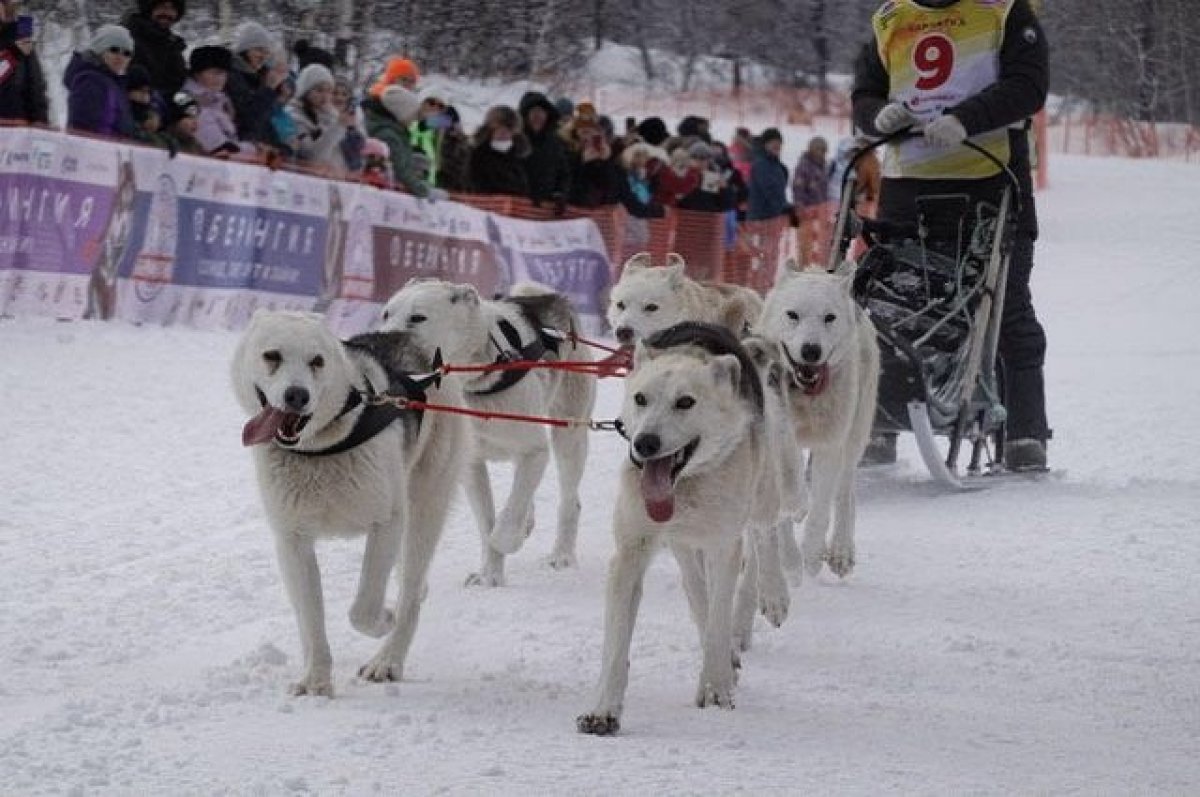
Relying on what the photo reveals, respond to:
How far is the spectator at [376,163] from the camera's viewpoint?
1118cm

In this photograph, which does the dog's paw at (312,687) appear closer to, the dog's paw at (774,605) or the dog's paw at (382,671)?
the dog's paw at (382,671)

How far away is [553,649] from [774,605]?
54 cm

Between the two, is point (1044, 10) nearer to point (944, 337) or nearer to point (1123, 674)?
point (944, 337)

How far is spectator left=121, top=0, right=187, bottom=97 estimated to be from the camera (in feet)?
32.0

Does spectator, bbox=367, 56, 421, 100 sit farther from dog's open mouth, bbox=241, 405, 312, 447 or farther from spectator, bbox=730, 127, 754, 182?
dog's open mouth, bbox=241, 405, 312, 447

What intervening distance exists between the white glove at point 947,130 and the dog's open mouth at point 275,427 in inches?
121

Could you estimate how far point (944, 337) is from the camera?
6.71 m

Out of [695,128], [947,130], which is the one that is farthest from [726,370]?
[695,128]

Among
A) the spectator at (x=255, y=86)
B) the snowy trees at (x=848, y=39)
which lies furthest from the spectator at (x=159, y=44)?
the snowy trees at (x=848, y=39)

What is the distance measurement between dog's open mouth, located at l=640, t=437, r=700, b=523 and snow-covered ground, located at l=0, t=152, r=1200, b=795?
40cm

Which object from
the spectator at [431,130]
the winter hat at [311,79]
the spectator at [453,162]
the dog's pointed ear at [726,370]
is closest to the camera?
the dog's pointed ear at [726,370]

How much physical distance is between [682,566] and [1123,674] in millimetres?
1010

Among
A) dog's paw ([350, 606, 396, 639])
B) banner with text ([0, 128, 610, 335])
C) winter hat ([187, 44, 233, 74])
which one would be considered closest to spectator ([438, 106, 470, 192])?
banner with text ([0, 128, 610, 335])

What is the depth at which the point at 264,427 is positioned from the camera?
3760 millimetres
